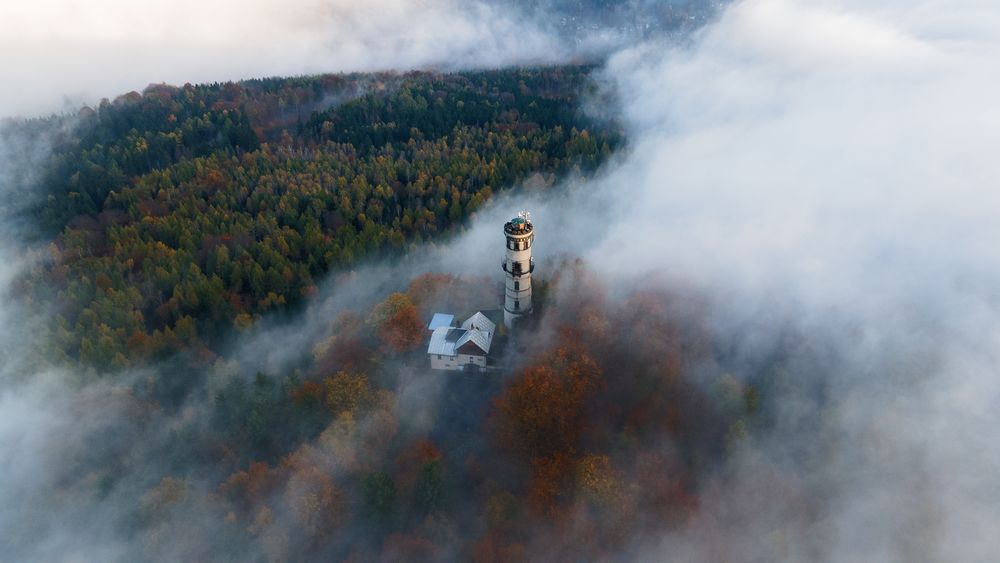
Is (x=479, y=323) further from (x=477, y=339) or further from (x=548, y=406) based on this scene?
(x=548, y=406)

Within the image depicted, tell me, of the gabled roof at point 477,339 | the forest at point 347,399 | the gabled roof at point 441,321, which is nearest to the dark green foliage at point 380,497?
the forest at point 347,399

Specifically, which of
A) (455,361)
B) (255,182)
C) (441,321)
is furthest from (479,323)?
(255,182)

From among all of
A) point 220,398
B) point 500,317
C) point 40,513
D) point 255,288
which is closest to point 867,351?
point 500,317

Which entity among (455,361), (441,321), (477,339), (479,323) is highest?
(479,323)

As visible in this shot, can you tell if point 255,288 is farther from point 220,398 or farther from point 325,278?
point 220,398

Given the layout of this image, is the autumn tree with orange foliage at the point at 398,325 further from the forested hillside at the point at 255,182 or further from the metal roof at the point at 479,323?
the forested hillside at the point at 255,182

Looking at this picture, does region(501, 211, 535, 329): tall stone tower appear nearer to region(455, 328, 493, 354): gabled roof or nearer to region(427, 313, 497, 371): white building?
region(427, 313, 497, 371): white building

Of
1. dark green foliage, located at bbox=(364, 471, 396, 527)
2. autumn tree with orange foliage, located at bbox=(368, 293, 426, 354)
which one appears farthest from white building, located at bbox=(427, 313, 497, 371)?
dark green foliage, located at bbox=(364, 471, 396, 527)
